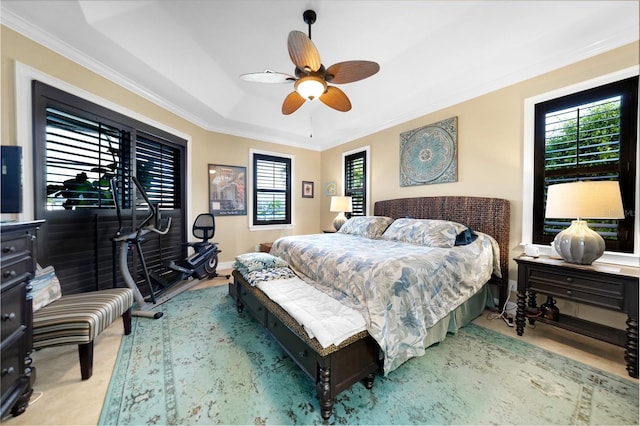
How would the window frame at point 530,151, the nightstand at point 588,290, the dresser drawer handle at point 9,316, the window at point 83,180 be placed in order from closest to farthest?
the dresser drawer handle at point 9,316 → the nightstand at point 588,290 → the window at point 83,180 → the window frame at point 530,151

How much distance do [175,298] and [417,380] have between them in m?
2.90

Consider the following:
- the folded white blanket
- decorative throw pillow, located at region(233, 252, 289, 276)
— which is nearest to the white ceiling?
decorative throw pillow, located at region(233, 252, 289, 276)

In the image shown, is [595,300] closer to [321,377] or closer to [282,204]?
[321,377]

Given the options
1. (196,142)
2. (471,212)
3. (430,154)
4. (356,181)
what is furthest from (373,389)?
(196,142)

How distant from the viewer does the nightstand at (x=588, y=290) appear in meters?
1.65

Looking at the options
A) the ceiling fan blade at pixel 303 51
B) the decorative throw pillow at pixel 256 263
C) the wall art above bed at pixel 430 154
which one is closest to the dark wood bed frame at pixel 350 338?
the decorative throw pillow at pixel 256 263

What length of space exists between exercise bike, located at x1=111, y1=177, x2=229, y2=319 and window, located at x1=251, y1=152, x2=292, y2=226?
1295 millimetres

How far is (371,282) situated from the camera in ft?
5.32

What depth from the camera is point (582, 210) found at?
1.82m

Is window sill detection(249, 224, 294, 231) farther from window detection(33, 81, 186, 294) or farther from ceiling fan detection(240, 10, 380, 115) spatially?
ceiling fan detection(240, 10, 380, 115)

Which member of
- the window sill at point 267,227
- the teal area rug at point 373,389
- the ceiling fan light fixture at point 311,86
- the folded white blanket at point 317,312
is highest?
the ceiling fan light fixture at point 311,86

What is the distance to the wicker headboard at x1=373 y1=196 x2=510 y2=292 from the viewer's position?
2.66m

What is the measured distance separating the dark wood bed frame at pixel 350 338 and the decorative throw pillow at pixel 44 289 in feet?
4.65

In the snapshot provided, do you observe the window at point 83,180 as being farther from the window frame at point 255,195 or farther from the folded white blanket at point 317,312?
the folded white blanket at point 317,312
